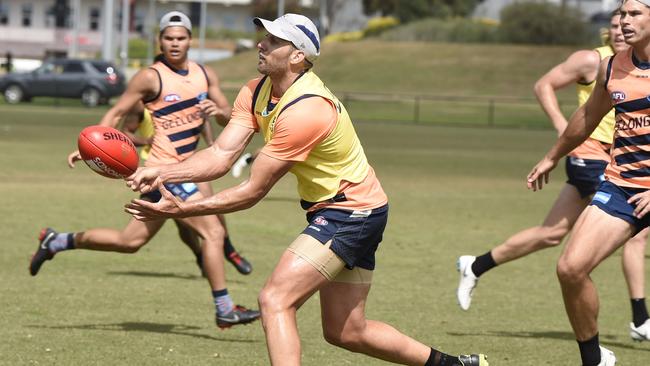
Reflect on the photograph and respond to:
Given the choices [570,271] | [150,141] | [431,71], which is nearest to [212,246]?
[150,141]

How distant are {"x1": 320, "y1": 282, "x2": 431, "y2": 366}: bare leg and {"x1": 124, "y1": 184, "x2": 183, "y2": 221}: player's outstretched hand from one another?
2.99ft

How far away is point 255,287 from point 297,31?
5.32 m

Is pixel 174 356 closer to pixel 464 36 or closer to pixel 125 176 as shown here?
pixel 125 176

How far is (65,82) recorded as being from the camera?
4884cm

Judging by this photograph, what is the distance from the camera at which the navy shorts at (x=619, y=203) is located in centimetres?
732

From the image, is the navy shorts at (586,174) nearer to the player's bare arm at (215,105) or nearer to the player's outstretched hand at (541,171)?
the player's outstretched hand at (541,171)

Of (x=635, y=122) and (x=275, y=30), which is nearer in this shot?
(x=275, y=30)

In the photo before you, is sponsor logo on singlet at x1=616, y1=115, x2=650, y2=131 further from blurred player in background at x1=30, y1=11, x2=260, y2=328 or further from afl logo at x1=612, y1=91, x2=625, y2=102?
blurred player in background at x1=30, y1=11, x2=260, y2=328

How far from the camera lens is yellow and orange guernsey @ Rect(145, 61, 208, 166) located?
992cm

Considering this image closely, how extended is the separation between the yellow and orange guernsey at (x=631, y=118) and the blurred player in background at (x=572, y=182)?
206 centimetres

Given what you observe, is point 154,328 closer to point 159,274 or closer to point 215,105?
point 215,105

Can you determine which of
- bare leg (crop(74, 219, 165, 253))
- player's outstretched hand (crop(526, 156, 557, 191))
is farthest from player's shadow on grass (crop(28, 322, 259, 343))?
player's outstretched hand (crop(526, 156, 557, 191))

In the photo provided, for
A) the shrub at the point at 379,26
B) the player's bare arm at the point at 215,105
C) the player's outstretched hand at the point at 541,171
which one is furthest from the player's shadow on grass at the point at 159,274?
the shrub at the point at 379,26

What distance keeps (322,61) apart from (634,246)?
6611 cm
